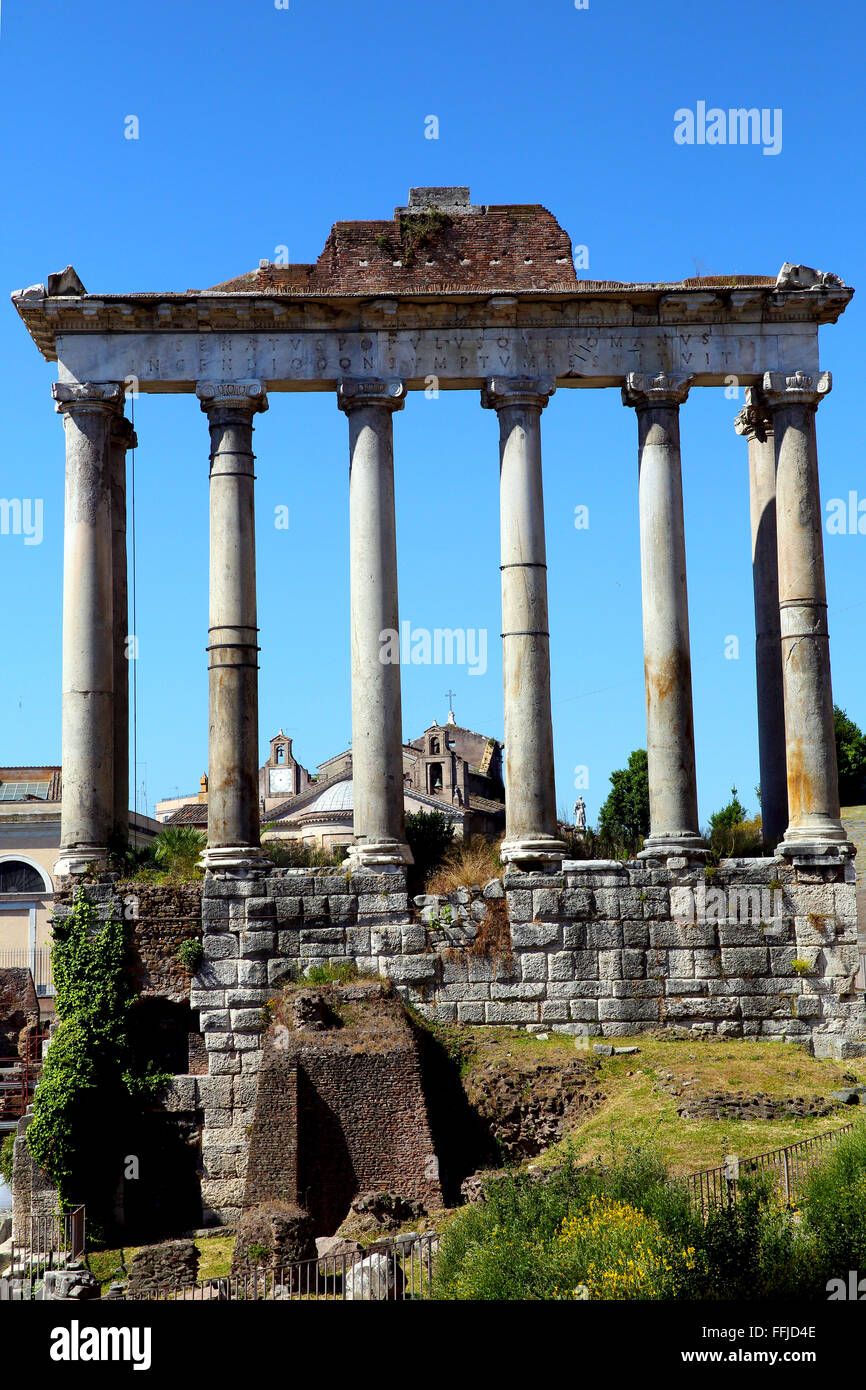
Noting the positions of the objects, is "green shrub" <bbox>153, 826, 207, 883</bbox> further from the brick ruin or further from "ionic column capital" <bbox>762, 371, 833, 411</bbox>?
"ionic column capital" <bbox>762, 371, 833, 411</bbox>

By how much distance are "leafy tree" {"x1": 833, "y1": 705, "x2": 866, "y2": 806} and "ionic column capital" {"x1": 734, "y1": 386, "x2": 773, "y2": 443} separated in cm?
3784

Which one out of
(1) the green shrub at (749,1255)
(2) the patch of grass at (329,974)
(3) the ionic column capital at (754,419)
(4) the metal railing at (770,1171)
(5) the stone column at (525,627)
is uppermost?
(3) the ionic column capital at (754,419)

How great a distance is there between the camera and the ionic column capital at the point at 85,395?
25.2m

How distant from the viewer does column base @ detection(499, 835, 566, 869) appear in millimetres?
24250

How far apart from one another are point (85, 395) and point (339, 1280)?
45.1 feet

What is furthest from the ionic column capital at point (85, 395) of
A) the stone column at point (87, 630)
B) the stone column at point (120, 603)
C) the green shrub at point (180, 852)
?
the green shrub at point (180, 852)

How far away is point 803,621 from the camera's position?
2495cm

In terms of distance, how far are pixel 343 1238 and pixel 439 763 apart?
46.8 meters

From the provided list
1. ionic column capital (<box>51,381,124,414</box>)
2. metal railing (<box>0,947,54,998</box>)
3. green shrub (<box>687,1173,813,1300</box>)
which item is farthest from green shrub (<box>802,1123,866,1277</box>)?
metal railing (<box>0,947,54,998</box>)

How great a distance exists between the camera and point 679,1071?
22.2 m

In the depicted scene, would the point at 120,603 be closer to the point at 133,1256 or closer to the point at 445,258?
the point at 445,258

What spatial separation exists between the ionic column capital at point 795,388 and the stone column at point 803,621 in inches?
0.6

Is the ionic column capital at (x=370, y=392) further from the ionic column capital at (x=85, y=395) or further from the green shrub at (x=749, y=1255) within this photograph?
the green shrub at (x=749, y=1255)
